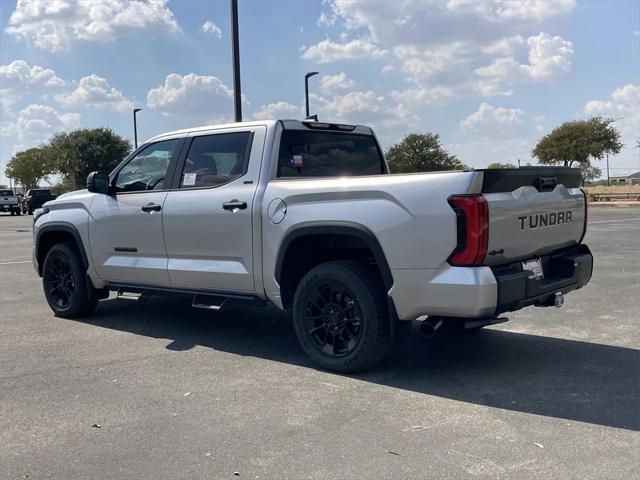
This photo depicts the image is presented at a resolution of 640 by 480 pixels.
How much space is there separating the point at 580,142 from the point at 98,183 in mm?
48473

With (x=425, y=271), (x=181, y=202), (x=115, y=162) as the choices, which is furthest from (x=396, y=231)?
(x=115, y=162)

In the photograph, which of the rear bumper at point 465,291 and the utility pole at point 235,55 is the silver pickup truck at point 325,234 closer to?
the rear bumper at point 465,291

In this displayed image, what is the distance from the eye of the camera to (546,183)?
4.73 m

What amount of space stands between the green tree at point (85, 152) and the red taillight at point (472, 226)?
51680 mm

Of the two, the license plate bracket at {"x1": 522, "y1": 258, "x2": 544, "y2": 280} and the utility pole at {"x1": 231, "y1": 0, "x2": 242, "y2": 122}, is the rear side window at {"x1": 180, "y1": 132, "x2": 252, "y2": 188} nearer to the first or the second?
the license plate bracket at {"x1": 522, "y1": 258, "x2": 544, "y2": 280}

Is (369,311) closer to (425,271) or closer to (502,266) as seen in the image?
(425,271)

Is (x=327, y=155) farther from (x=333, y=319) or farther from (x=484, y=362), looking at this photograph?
(x=484, y=362)

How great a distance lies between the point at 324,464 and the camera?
10.7 feet

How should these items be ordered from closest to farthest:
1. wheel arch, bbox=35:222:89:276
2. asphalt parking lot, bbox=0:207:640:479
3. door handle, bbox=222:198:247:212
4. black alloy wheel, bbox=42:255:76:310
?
asphalt parking lot, bbox=0:207:640:479 < door handle, bbox=222:198:247:212 < wheel arch, bbox=35:222:89:276 < black alloy wheel, bbox=42:255:76:310

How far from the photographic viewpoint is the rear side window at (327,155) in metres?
5.48

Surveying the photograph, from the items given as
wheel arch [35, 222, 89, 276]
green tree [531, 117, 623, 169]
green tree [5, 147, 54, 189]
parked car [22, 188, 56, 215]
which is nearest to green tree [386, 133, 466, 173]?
green tree [531, 117, 623, 169]

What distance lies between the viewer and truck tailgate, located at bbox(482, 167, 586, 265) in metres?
4.23

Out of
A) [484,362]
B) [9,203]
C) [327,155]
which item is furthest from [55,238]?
[9,203]

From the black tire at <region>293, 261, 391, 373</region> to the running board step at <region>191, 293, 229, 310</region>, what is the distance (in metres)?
0.79
